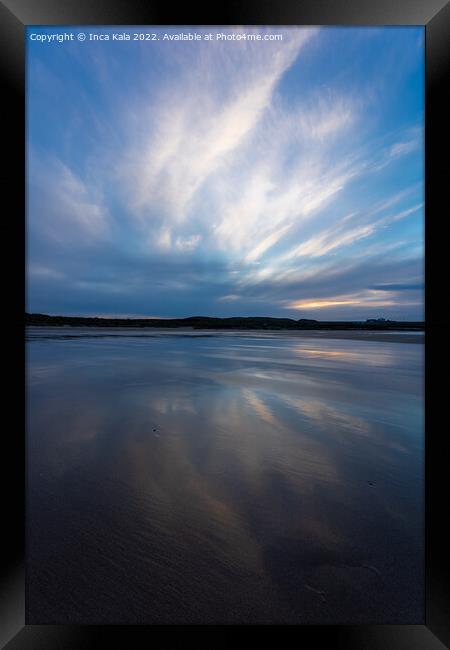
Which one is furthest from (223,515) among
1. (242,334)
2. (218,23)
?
(242,334)

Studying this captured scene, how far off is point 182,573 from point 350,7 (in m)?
3.44

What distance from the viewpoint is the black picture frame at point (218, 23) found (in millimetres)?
1629

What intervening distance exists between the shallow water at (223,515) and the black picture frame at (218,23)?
180 millimetres

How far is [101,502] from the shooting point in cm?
182

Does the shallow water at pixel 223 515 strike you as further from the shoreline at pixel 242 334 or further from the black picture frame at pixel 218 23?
the shoreline at pixel 242 334

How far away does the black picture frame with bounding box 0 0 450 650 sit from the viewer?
5.34ft

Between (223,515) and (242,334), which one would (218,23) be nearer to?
(223,515)

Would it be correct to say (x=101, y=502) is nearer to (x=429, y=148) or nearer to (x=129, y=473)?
(x=129, y=473)

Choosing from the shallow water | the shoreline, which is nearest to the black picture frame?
the shallow water

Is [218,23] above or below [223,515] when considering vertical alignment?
above

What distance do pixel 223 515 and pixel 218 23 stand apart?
124 inches

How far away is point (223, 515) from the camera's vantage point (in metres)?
1.72

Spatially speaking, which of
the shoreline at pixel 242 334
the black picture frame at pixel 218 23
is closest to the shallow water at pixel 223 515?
the black picture frame at pixel 218 23

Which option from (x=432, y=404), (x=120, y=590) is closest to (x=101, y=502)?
(x=120, y=590)
